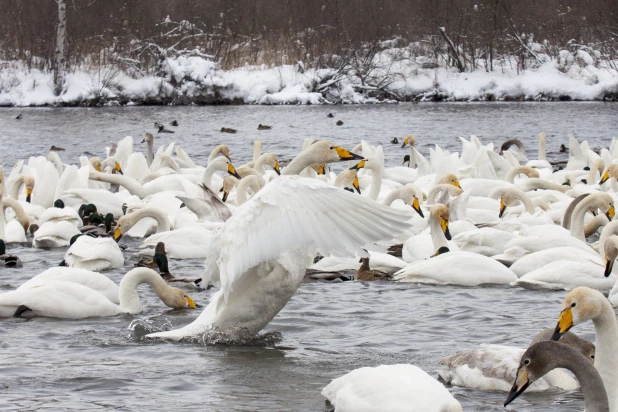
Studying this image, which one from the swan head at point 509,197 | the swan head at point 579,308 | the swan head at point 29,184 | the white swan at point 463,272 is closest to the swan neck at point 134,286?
the white swan at point 463,272

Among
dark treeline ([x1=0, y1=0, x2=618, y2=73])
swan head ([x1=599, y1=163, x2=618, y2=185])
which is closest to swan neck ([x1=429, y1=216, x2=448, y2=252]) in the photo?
swan head ([x1=599, y1=163, x2=618, y2=185])

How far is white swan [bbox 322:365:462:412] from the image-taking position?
4.62m

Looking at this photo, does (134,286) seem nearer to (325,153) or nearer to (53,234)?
(325,153)

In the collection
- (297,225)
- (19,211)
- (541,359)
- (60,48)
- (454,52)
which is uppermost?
(60,48)

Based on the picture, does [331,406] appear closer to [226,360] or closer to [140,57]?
[226,360]

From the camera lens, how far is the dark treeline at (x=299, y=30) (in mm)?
43938

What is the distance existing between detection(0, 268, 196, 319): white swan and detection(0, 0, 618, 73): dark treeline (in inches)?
1428

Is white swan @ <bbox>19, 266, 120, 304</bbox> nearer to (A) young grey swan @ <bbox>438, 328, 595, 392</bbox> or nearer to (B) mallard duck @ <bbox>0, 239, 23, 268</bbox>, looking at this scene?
(B) mallard duck @ <bbox>0, 239, 23, 268</bbox>

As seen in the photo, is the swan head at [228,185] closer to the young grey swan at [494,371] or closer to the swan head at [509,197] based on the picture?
the swan head at [509,197]

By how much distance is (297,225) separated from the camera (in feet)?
19.5

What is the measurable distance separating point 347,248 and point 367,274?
10.5 feet

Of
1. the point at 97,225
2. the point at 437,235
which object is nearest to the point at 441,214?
the point at 437,235

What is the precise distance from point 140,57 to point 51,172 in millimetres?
32242

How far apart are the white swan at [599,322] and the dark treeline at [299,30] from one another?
38.4 meters
